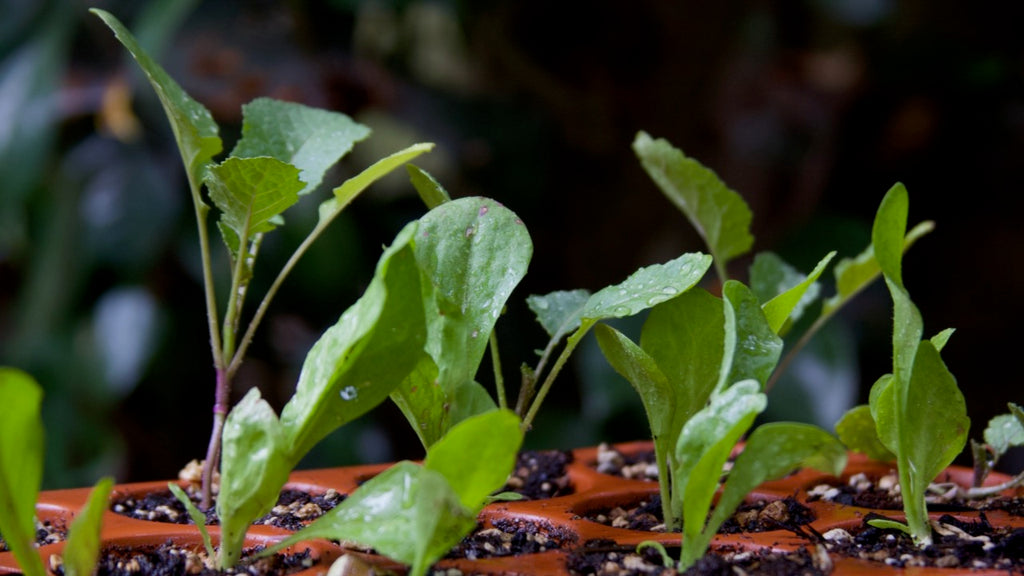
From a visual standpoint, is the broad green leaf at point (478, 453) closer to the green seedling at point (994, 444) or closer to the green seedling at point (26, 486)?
the green seedling at point (26, 486)

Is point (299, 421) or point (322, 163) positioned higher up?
point (322, 163)

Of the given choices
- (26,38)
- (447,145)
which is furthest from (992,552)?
(26,38)

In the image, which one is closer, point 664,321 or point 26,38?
point 664,321

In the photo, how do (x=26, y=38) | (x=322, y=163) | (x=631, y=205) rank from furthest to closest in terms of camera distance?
1. (x=631, y=205)
2. (x=26, y=38)
3. (x=322, y=163)

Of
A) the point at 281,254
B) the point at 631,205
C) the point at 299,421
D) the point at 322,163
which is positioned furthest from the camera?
the point at 631,205

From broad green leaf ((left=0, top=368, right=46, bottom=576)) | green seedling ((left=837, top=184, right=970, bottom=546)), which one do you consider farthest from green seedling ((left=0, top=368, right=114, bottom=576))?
green seedling ((left=837, top=184, right=970, bottom=546))

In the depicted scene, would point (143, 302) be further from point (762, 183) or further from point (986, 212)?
point (986, 212)
